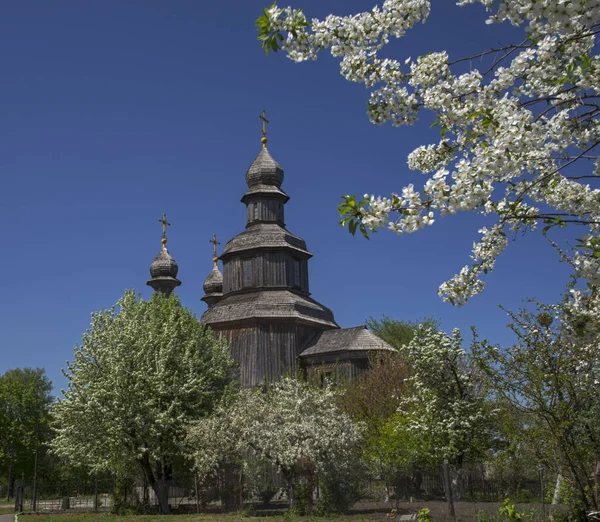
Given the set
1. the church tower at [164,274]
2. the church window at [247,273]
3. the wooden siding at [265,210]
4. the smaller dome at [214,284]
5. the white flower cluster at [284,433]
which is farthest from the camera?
the smaller dome at [214,284]

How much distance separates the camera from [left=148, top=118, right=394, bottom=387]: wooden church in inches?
1638

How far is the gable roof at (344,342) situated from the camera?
41250 mm

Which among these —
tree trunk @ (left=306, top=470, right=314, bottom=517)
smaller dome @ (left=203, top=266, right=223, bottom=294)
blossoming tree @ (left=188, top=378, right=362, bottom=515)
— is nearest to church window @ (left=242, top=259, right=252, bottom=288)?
smaller dome @ (left=203, top=266, right=223, bottom=294)

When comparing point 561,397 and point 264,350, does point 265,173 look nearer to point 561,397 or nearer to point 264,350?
point 264,350

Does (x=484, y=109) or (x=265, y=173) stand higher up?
(x=265, y=173)

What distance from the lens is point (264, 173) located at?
49.0 metres

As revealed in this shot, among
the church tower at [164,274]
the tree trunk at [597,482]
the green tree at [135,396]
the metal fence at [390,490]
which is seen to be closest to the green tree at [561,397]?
the tree trunk at [597,482]

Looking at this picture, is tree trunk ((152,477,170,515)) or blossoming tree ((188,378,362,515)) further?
tree trunk ((152,477,170,515))

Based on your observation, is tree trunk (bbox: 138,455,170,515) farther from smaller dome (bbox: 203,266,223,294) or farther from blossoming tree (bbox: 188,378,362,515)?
smaller dome (bbox: 203,266,223,294)

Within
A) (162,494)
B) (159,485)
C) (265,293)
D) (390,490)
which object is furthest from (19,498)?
(390,490)

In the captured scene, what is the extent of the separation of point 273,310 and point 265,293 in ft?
7.49

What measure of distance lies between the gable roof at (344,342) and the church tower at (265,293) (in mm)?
913

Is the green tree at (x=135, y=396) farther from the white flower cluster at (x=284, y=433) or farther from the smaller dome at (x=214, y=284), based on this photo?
the smaller dome at (x=214, y=284)

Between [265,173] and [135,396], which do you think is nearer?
[135,396]
